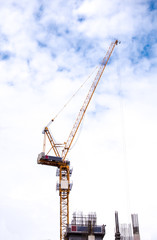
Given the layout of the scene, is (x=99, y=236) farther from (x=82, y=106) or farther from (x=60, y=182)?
(x=82, y=106)

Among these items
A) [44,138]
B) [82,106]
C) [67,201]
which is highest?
[82,106]

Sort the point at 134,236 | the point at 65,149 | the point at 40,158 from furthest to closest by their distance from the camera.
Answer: the point at 65,149 < the point at 40,158 < the point at 134,236

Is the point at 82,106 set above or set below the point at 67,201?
above

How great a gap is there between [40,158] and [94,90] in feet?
143

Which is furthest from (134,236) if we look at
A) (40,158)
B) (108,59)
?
(108,59)

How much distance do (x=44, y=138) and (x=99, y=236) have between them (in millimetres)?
59306

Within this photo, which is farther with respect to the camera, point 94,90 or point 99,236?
point 94,90

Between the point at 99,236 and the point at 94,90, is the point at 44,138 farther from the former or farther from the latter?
the point at 99,236

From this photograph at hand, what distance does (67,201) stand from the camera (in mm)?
149250

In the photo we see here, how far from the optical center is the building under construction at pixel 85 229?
377ft

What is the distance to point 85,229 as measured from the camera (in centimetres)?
11575

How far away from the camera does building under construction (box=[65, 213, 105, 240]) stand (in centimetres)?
11481

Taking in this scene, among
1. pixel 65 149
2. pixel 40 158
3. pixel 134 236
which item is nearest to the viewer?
pixel 134 236

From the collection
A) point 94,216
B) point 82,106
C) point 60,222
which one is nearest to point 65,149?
point 82,106
